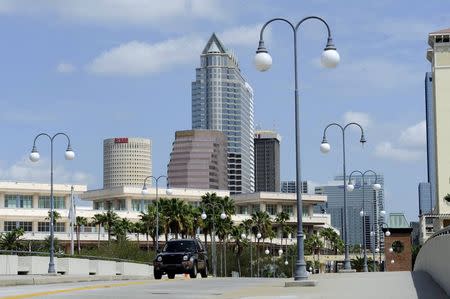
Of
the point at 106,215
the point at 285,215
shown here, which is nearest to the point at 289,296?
the point at 106,215

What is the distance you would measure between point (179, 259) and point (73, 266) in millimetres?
13712

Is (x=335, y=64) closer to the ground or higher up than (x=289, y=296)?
higher up

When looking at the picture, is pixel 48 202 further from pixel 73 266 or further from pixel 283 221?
pixel 73 266

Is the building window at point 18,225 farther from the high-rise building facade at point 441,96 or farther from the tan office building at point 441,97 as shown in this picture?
the high-rise building facade at point 441,96

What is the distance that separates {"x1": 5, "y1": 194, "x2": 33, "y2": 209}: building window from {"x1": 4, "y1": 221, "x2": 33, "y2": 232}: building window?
3.65 metres

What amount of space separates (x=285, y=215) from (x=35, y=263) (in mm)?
131543

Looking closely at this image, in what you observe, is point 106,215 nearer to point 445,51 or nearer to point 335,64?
point 445,51

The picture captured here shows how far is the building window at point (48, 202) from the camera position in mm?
160375

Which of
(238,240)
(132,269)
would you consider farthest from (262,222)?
→ (132,269)

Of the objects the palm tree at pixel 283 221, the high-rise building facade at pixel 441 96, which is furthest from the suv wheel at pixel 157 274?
the high-rise building facade at pixel 441 96

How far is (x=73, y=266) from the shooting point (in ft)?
168

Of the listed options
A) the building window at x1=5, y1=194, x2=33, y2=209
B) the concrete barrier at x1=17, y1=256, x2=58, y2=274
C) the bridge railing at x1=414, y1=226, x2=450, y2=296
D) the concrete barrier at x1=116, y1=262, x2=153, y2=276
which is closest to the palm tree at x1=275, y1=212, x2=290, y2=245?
the building window at x1=5, y1=194, x2=33, y2=209

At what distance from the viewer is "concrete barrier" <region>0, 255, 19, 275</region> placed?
42.1m

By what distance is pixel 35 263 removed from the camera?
4738 centimetres
